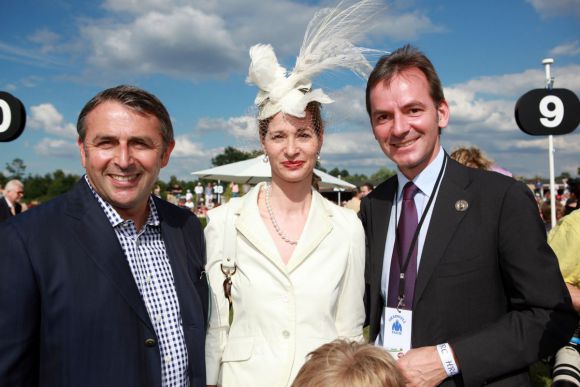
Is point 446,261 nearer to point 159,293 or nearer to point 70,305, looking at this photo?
point 159,293

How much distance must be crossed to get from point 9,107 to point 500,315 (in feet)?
23.9

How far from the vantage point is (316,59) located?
8.57ft

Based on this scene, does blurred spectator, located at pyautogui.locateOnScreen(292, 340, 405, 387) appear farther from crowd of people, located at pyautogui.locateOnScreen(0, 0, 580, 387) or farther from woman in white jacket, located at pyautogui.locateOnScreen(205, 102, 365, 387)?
woman in white jacket, located at pyautogui.locateOnScreen(205, 102, 365, 387)

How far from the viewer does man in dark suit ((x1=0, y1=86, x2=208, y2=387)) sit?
1.79m

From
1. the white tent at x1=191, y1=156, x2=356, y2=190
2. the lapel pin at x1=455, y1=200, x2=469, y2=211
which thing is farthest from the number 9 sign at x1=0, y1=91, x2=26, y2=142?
the lapel pin at x1=455, y1=200, x2=469, y2=211

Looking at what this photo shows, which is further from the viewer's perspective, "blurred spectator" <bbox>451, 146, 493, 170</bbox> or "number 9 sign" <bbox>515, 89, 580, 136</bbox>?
"number 9 sign" <bbox>515, 89, 580, 136</bbox>

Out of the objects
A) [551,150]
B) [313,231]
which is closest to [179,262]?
[313,231]

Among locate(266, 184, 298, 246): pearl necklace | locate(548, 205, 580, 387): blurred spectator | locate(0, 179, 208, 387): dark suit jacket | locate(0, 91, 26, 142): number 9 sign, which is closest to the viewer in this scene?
locate(0, 179, 208, 387): dark suit jacket

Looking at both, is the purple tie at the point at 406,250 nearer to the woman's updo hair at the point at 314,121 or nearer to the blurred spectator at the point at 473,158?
the woman's updo hair at the point at 314,121

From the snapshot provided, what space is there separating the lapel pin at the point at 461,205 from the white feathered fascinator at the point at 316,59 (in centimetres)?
87

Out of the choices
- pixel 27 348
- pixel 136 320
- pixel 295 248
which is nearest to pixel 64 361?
pixel 27 348

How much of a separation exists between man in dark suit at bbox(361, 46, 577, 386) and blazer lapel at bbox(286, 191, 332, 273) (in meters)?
0.27

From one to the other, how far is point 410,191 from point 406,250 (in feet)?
1.05

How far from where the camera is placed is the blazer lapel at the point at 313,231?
96.1 inches
